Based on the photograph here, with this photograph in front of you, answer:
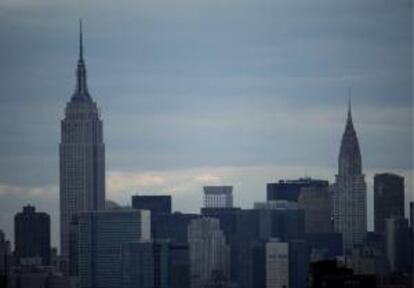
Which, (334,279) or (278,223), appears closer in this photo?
(334,279)

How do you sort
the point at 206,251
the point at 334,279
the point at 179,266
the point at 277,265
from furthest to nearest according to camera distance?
the point at 206,251 → the point at 179,266 → the point at 277,265 → the point at 334,279

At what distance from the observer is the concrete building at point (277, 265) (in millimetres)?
34031

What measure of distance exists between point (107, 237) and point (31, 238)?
242 inches

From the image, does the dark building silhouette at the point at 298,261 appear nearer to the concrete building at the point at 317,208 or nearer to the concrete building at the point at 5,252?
the concrete building at the point at 317,208

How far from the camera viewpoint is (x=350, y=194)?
40.2m

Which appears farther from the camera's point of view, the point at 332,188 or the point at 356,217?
the point at 332,188

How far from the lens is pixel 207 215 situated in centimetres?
3922

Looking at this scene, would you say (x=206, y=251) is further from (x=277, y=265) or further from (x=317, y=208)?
(x=317, y=208)

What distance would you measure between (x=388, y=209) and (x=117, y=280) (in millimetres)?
6036

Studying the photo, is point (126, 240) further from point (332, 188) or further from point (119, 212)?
point (332, 188)

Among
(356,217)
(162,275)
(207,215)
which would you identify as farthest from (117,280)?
(356,217)

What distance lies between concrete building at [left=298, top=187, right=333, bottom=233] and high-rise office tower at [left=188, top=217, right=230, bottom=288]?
2.41 meters

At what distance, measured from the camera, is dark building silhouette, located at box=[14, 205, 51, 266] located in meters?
31.8

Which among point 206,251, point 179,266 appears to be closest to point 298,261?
point 179,266
